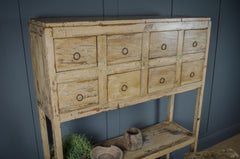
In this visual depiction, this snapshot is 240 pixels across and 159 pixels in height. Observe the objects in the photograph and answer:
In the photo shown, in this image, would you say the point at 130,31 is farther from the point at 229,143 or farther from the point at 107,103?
the point at 229,143

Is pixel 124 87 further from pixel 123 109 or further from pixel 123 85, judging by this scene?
pixel 123 109

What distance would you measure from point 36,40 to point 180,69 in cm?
104

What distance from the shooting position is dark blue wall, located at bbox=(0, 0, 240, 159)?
5.15ft

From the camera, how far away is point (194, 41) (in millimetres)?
1758

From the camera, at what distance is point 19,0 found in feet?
4.94

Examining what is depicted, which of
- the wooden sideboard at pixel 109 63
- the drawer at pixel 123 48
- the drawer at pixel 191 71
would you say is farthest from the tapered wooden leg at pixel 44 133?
the drawer at pixel 191 71

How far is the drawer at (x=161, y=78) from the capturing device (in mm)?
1650

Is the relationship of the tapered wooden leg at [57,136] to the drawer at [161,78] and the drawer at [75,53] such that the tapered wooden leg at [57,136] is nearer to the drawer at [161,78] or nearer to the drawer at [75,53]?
the drawer at [75,53]

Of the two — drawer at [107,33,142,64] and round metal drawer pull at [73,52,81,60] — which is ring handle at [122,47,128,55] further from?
round metal drawer pull at [73,52,81,60]

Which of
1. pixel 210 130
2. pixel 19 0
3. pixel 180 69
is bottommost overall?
pixel 210 130

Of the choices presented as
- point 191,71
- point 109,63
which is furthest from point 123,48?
point 191,71

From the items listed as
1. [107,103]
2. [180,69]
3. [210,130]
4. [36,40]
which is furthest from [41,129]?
[210,130]

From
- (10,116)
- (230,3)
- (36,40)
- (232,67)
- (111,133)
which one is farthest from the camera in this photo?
(232,67)

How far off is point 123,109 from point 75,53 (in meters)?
1.03
